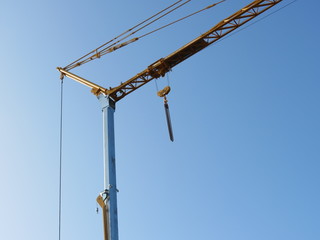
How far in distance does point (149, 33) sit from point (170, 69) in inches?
213

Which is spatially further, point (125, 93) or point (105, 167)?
point (125, 93)

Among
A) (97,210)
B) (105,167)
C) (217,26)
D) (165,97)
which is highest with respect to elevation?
(217,26)

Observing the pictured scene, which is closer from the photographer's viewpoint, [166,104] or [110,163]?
[110,163]

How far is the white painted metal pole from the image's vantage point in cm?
2155

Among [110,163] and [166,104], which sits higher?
[166,104]

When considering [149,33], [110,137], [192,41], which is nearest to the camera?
[110,137]

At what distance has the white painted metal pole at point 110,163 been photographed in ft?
70.7

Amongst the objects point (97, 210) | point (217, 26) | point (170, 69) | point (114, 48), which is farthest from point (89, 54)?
point (97, 210)

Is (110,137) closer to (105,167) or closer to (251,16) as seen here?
(105,167)

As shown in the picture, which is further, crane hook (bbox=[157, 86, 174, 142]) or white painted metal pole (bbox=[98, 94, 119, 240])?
crane hook (bbox=[157, 86, 174, 142])

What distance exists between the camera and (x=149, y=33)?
3192 cm

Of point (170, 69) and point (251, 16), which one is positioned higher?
point (251, 16)

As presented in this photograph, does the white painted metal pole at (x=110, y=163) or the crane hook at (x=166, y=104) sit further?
the crane hook at (x=166, y=104)

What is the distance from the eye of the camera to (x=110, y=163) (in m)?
23.9
